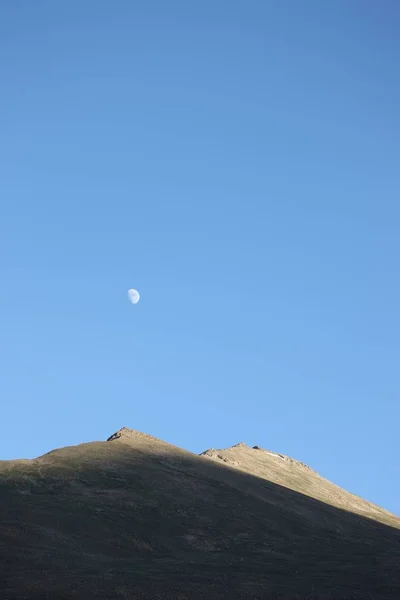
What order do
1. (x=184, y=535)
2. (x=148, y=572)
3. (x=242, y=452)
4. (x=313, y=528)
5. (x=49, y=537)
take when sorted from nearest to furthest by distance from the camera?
(x=148, y=572) < (x=49, y=537) < (x=184, y=535) < (x=313, y=528) < (x=242, y=452)

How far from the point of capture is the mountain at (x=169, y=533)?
60375mm

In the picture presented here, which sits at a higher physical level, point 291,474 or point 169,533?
→ point 291,474

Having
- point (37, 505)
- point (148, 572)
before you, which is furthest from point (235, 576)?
point (37, 505)

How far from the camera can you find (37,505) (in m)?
77.8

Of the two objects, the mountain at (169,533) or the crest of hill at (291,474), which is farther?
the crest of hill at (291,474)

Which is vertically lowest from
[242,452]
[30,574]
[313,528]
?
[30,574]

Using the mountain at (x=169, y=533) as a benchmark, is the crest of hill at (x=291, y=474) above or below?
above

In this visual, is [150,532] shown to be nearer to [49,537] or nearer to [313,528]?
[49,537]

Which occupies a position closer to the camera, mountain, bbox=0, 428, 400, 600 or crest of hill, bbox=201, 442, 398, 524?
mountain, bbox=0, 428, 400, 600

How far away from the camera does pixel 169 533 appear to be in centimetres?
8044

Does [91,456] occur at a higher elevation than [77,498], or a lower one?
higher

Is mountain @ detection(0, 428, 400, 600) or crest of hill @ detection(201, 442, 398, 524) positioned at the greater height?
crest of hill @ detection(201, 442, 398, 524)

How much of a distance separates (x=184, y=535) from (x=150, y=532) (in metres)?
4.25

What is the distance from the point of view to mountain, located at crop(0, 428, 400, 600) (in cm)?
6038
